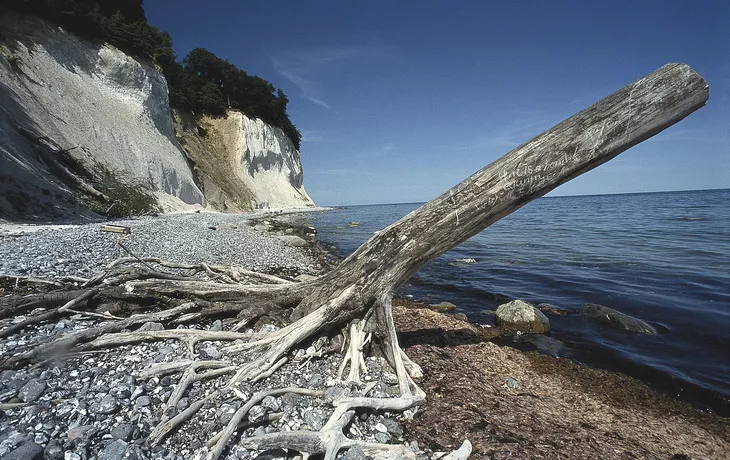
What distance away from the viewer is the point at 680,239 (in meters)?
18.0

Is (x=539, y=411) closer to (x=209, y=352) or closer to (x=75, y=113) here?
(x=209, y=352)

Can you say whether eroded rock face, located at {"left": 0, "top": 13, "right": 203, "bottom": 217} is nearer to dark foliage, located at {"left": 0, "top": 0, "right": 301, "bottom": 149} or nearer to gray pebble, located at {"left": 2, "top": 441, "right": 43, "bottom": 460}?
dark foliage, located at {"left": 0, "top": 0, "right": 301, "bottom": 149}

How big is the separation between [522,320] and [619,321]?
216cm

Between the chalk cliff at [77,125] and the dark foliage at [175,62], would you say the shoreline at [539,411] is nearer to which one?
the chalk cliff at [77,125]

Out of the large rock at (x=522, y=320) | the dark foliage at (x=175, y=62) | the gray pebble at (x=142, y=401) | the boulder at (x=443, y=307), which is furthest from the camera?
the dark foliage at (x=175, y=62)

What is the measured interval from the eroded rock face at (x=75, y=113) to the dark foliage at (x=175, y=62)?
1098 mm

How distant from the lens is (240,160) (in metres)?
47.3

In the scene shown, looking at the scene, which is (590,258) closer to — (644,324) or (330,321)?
(644,324)

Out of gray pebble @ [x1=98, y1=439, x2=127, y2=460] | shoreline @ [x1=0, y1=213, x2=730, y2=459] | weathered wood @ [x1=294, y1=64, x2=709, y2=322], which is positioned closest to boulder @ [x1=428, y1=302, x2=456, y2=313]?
shoreline @ [x1=0, y1=213, x2=730, y2=459]

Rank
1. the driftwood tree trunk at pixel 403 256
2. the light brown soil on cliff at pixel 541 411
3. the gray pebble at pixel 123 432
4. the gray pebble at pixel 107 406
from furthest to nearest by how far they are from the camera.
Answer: the driftwood tree trunk at pixel 403 256 → the light brown soil on cliff at pixel 541 411 → the gray pebble at pixel 107 406 → the gray pebble at pixel 123 432

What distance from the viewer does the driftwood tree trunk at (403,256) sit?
10.5ft

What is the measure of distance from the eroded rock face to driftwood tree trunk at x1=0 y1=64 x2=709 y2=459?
13.3 meters

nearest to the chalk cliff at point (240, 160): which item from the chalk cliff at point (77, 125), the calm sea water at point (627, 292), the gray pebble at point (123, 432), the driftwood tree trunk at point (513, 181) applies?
the chalk cliff at point (77, 125)

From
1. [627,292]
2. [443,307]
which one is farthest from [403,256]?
[627,292]
